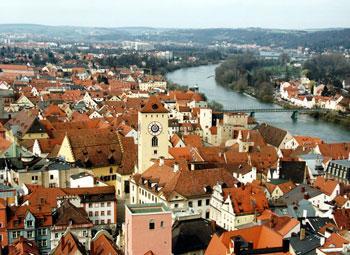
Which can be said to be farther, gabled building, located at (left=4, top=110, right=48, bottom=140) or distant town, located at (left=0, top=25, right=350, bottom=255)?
gabled building, located at (left=4, top=110, right=48, bottom=140)

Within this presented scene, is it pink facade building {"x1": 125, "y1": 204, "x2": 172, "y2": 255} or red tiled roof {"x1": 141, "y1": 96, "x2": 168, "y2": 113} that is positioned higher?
red tiled roof {"x1": 141, "y1": 96, "x2": 168, "y2": 113}

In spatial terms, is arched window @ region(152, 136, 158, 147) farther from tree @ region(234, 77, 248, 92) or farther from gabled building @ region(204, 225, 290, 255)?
tree @ region(234, 77, 248, 92)

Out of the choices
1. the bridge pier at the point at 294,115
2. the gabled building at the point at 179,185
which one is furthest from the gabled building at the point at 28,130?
the bridge pier at the point at 294,115

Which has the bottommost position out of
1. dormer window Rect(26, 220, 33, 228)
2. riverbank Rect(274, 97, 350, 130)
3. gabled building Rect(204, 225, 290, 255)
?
riverbank Rect(274, 97, 350, 130)

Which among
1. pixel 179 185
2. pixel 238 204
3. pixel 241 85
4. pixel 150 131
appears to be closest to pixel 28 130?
pixel 150 131

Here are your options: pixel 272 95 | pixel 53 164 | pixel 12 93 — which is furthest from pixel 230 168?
pixel 272 95

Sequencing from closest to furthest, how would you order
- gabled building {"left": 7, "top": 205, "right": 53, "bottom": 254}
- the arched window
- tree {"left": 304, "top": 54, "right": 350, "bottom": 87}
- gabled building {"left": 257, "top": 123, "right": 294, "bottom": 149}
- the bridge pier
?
gabled building {"left": 7, "top": 205, "right": 53, "bottom": 254} → the arched window → gabled building {"left": 257, "top": 123, "right": 294, "bottom": 149} → the bridge pier → tree {"left": 304, "top": 54, "right": 350, "bottom": 87}

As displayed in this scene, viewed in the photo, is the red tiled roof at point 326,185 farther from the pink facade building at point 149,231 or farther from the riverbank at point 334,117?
the riverbank at point 334,117

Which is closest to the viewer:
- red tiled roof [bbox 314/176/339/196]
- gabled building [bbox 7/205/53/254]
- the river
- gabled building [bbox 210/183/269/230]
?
gabled building [bbox 7/205/53/254]

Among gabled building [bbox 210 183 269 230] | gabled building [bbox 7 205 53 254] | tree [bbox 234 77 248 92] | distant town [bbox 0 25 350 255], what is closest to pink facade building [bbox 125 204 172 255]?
distant town [bbox 0 25 350 255]
